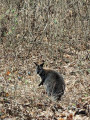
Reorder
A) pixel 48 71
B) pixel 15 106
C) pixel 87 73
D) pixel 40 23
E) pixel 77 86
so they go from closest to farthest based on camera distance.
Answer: pixel 15 106 → pixel 48 71 → pixel 77 86 → pixel 87 73 → pixel 40 23

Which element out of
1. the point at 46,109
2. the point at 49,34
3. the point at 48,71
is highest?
the point at 49,34

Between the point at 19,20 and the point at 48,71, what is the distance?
18.2 feet

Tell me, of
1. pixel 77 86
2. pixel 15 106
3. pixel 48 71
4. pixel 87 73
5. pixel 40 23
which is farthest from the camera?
pixel 40 23

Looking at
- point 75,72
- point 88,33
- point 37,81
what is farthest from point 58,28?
point 37,81

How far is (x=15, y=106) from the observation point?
6.05 m

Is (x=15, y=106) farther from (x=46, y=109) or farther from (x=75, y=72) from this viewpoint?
(x=75, y=72)

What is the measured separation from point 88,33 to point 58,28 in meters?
1.44

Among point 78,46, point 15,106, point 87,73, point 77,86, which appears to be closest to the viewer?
point 15,106

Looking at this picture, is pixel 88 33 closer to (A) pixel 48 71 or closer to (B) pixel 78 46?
(B) pixel 78 46

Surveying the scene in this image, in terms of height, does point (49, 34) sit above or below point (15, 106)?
above

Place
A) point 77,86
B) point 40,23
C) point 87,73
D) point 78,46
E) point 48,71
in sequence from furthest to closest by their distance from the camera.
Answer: point 40,23 < point 78,46 < point 87,73 < point 77,86 < point 48,71

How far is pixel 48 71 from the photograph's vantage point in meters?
8.06

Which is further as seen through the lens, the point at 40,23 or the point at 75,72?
the point at 40,23

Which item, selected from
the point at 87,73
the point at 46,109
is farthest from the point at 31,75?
the point at 46,109
